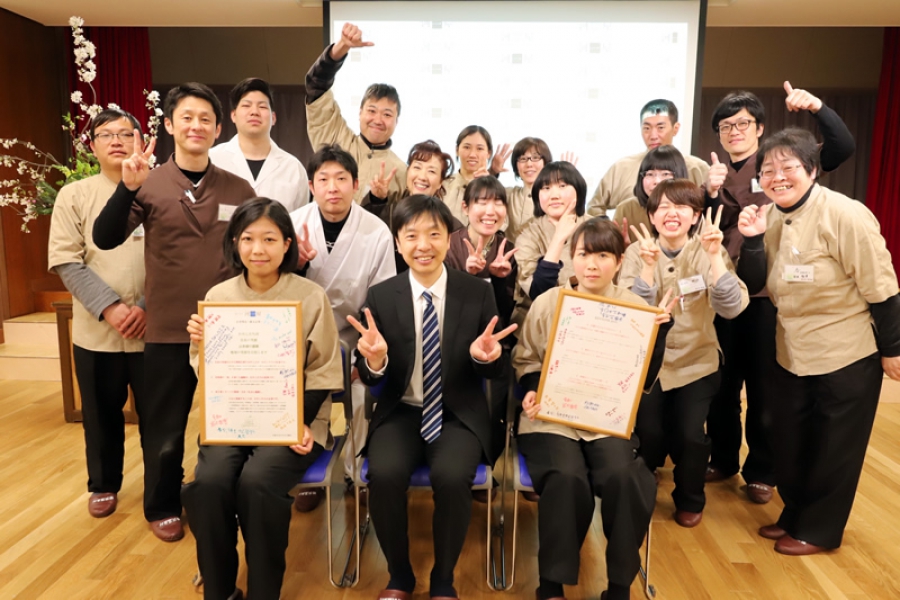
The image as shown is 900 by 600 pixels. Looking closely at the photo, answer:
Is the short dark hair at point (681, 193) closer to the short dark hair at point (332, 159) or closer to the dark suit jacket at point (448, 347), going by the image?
the dark suit jacket at point (448, 347)

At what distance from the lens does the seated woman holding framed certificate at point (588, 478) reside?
80.0 inches

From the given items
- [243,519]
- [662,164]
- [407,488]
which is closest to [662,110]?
[662,164]

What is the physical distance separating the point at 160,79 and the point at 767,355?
23.6ft

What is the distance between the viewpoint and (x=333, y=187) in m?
2.52

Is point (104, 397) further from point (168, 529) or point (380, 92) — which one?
point (380, 92)

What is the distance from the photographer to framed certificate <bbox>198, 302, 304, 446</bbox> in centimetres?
202

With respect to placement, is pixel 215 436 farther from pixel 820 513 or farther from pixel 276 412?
pixel 820 513

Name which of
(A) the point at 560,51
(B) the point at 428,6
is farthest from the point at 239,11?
(A) the point at 560,51

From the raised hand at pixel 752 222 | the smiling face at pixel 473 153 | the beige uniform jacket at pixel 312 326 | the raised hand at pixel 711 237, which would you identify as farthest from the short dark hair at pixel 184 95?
the raised hand at pixel 752 222

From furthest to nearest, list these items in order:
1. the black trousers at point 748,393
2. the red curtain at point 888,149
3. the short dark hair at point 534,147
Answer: the red curtain at point 888,149, the short dark hair at point 534,147, the black trousers at point 748,393

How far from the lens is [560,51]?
189 inches

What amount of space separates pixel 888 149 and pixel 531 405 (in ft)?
20.1

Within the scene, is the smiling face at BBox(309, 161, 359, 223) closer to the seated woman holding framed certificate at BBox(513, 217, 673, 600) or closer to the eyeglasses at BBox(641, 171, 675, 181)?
the seated woman holding framed certificate at BBox(513, 217, 673, 600)

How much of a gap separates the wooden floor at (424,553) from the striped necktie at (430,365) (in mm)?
650
